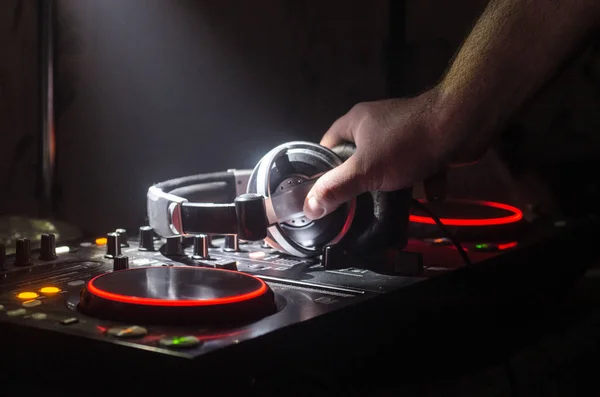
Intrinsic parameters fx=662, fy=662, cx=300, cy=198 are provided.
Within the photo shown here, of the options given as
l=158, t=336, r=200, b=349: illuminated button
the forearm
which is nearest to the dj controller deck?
l=158, t=336, r=200, b=349: illuminated button

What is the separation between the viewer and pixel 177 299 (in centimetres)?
60

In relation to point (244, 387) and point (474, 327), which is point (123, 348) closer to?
point (244, 387)

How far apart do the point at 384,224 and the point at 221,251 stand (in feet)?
0.84

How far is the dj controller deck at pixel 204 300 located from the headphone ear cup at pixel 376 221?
38mm

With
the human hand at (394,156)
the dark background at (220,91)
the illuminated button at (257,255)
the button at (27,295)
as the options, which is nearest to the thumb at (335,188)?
the human hand at (394,156)

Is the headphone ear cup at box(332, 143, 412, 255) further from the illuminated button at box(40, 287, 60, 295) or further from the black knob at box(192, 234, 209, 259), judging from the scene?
the illuminated button at box(40, 287, 60, 295)

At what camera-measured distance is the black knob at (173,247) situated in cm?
92

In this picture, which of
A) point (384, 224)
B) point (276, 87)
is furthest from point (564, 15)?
point (276, 87)

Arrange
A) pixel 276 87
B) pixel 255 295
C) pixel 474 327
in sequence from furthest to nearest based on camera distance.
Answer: pixel 276 87 < pixel 474 327 < pixel 255 295

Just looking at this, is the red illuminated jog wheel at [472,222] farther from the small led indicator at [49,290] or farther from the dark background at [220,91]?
the small led indicator at [49,290]

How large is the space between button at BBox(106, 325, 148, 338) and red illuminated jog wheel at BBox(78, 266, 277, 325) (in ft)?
0.12

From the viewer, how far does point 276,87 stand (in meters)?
1.51

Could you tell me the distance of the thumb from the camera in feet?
2.82

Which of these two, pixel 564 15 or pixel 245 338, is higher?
pixel 564 15
